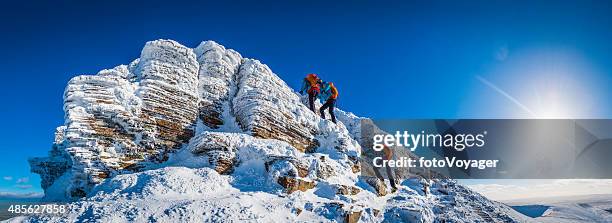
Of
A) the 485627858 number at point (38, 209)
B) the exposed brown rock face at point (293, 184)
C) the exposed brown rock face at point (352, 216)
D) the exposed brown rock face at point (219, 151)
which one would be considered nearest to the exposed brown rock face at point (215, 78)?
the exposed brown rock face at point (219, 151)

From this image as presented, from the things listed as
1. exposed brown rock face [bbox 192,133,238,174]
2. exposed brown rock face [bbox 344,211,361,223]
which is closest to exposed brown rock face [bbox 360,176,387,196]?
exposed brown rock face [bbox 344,211,361,223]

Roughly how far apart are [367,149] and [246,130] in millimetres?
9262

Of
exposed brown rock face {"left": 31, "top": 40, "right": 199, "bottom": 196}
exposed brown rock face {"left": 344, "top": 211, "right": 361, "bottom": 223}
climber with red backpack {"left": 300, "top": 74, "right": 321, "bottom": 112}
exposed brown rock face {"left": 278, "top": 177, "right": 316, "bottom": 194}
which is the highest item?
climber with red backpack {"left": 300, "top": 74, "right": 321, "bottom": 112}

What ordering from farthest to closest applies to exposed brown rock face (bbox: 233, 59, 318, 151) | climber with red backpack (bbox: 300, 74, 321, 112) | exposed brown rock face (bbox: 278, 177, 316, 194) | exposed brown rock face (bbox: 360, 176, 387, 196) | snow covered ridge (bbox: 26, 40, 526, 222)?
climber with red backpack (bbox: 300, 74, 321, 112), exposed brown rock face (bbox: 233, 59, 318, 151), exposed brown rock face (bbox: 360, 176, 387, 196), exposed brown rock face (bbox: 278, 177, 316, 194), snow covered ridge (bbox: 26, 40, 526, 222)

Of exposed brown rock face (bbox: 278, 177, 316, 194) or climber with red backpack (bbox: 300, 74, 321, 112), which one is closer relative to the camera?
exposed brown rock face (bbox: 278, 177, 316, 194)

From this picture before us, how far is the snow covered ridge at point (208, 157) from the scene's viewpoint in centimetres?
1188

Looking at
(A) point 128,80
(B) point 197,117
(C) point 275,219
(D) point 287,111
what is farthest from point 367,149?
(A) point 128,80

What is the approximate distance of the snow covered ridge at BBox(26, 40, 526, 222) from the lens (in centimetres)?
1188

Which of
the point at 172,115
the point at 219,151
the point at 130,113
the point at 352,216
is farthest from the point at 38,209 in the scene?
the point at 352,216

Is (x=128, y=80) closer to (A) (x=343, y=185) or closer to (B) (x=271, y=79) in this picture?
(B) (x=271, y=79)

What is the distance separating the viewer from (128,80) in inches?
670

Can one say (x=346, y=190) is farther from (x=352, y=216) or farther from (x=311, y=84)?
(x=311, y=84)

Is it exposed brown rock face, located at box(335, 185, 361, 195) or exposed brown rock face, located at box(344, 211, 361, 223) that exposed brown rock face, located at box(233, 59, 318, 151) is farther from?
exposed brown rock face, located at box(344, 211, 361, 223)

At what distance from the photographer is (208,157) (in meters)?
14.9
